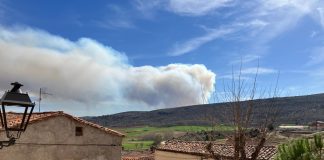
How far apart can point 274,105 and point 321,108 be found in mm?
44383

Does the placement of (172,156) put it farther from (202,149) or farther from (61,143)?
(61,143)

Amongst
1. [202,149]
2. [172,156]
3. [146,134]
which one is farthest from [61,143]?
[146,134]

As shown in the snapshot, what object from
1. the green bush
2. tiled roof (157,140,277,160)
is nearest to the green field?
tiled roof (157,140,277,160)

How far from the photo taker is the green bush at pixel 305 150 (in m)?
13.0

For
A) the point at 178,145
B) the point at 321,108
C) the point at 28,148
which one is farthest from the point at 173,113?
the point at 28,148

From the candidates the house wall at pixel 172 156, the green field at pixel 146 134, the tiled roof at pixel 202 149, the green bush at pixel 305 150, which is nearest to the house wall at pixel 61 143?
the tiled roof at pixel 202 149

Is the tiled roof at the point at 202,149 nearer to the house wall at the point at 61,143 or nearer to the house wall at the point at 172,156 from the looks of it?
the house wall at the point at 172,156

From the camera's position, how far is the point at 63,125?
19.9 m

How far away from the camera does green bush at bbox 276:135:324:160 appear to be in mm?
12961

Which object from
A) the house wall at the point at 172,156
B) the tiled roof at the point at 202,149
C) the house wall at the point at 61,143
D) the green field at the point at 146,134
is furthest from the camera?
the green field at the point at 146,134

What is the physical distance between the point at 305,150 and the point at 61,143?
11245mm

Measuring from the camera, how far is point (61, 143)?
1986cm

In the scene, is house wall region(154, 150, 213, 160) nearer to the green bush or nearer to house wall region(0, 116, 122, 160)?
house wall region(0, 116, 122, 160)

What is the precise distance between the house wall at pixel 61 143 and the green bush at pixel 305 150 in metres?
10.4
